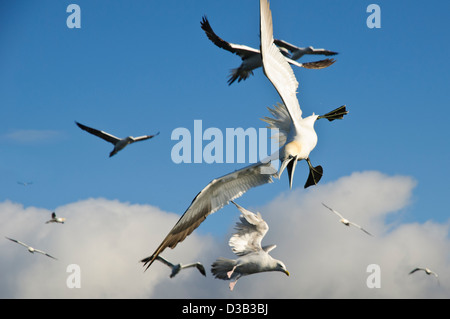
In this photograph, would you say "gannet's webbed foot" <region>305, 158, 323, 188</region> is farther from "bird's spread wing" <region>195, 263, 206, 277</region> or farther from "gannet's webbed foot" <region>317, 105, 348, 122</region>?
"bird's spread wing" <region>195, 263, 206, 277</region>

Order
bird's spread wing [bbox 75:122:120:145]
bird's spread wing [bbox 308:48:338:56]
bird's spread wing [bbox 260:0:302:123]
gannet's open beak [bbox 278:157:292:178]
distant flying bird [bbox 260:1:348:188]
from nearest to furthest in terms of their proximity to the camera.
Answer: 1. bird's spread wing [bbox 260:0:302:123]
2. distant flying bird [bbox 260:1:348:188]
3. gannet's open beak [bbox 278:157:292:178]
4. bird's spread wing [bbox 75:122:120:145]
5. bird's spread wing [bbox 308:48:338:56]

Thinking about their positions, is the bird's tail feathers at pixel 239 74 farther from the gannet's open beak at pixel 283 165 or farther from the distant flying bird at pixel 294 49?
the gannet's open beak at pixel 283 165

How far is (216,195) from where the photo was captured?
1568cm

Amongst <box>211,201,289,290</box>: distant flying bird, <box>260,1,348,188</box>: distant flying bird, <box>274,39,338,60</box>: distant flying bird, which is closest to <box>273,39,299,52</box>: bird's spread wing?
<box>274,39,338,60</box>: distant flying bird

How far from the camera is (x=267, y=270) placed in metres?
20.5

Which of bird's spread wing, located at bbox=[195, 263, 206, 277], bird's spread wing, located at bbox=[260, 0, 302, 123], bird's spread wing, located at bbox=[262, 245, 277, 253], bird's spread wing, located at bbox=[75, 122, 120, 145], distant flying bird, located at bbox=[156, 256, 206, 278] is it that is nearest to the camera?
bird's spread wing, located at bbox=[260, 0, 302, 123]

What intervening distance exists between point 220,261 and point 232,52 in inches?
327

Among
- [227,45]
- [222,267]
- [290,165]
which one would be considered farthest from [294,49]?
[290,165]

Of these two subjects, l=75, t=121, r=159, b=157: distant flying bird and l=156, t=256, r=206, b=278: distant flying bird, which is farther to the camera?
l=156, t=256, r=206, b=278: distant flying bird

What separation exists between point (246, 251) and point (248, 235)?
0.51m

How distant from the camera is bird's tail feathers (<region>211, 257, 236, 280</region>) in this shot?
19609 millimetres

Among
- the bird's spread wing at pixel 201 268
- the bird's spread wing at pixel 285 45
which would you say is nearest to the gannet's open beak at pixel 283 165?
the bird's spread wing at pixel 201 268

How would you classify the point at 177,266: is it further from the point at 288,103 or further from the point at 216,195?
the point at 288,103

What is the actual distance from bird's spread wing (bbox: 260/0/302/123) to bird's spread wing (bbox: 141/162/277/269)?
5.31ft
